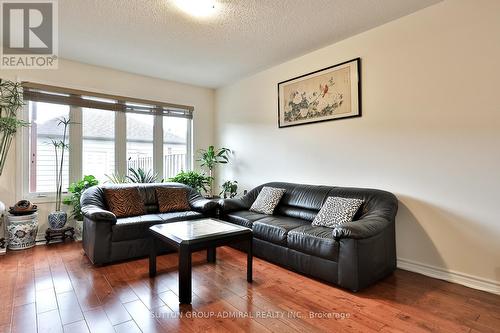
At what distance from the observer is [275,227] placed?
9.98 ft

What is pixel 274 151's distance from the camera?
14.5 ft

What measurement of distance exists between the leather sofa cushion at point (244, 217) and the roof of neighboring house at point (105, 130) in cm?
226

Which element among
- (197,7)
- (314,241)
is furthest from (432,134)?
(197,7)

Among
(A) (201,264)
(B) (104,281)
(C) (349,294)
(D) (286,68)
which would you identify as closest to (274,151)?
(D) (286,68)

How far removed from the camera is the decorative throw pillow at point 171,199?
3896 mm

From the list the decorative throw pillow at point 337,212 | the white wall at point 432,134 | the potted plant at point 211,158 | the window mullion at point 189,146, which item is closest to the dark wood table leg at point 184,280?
the decorative throw pillow at point 337,212

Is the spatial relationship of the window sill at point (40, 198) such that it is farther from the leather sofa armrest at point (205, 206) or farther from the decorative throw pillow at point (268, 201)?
the decorative throw pillow at point (268, 201)

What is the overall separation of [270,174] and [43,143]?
11.2ft

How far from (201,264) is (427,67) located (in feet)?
10.4

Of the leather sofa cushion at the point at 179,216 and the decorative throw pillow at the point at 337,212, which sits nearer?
the decorative throw pillow at the point at 337,212

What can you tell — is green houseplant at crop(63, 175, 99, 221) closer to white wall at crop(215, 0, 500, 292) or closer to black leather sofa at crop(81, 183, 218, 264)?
black leather sofa at crop(81, 183, 218, 264)

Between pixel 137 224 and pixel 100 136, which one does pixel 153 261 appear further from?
pixel 100 136

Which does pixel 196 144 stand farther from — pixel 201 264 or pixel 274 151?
pixel 201 264

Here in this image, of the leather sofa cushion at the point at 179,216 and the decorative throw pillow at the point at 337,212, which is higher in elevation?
the decorative throw pillow at the point at 337,212
